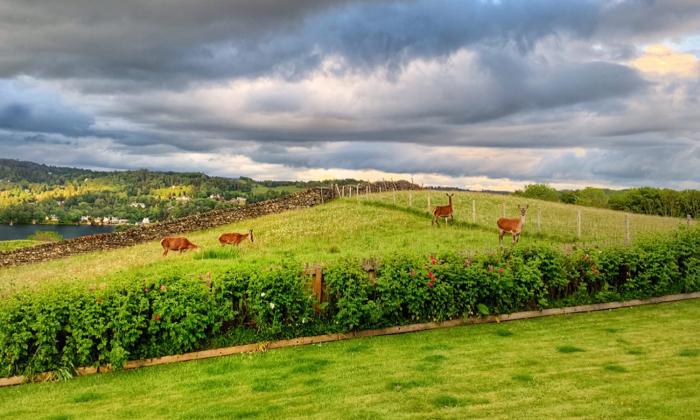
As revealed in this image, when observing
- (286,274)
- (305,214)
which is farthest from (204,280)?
(305,214)

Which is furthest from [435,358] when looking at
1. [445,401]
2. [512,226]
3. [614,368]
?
[512,226]

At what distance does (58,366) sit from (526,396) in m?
9.81

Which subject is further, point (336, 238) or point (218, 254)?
point (336, 238)

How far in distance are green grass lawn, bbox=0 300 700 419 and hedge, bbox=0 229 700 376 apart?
571 millimetres

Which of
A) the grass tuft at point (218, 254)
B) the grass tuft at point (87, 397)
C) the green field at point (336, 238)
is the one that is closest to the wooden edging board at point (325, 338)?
the grass tuft at point (87, 397)

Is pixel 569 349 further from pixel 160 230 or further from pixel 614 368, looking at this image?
pixel 160 230

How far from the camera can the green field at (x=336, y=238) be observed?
25375 mm

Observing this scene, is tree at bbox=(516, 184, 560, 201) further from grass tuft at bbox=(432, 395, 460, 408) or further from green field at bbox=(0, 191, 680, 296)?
grass tuft at bbox=(432, 395, 460, 408)

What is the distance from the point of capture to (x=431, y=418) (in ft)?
27.6

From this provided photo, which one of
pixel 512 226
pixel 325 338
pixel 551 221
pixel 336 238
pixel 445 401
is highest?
pixel 512 226

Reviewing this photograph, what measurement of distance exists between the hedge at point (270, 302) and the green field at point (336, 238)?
5.42 meters

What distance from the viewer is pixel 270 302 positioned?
13250 mm

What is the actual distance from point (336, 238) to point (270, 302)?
19.6 meters

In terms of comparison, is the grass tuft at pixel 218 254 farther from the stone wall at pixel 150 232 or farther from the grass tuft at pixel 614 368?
the grass tuft at pixel 614 368
